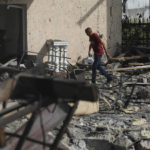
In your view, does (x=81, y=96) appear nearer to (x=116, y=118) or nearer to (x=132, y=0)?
(x=116, y=118)

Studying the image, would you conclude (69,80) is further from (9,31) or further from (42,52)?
(9,31)

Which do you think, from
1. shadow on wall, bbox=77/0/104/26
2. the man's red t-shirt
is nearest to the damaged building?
shadow on wall, bbox=77/0/104/26

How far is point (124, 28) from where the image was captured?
15.1 m

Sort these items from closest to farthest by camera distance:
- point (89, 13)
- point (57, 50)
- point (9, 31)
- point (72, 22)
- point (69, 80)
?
point (69, 80), point (57, 50), point (72, 22), point (89, 13), point (9, 31)

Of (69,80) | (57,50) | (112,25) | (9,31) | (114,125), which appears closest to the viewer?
(69,80)

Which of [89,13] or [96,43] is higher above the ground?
[89,13]

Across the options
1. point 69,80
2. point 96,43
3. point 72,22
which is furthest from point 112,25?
point 69,80

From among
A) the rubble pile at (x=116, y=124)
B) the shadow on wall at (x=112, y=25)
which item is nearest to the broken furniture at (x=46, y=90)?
the rubble pile at (x=116, y=124)

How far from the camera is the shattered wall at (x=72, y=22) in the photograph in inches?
426

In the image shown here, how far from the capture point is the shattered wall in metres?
10.8

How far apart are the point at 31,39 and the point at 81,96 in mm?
8541

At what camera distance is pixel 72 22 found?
12.3 metres

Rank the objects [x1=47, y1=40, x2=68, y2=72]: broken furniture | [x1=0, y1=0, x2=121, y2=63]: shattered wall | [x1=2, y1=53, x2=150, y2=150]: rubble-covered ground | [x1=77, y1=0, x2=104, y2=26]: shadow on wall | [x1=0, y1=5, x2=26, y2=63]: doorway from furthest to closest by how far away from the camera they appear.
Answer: [x1=77, y1=0, x2=104, y2=26]: shadow on wall < [x1=0, y1=5, x2=26, y2=63]: doorway < [x1=47, y1=40, x2=68, y2=72]: broken furniture < [x1=0, y1=0, x2=121, y2=63]: shattered wall < [x1=2, y1=53, x2=150, y2=150]: rubble-covered ground

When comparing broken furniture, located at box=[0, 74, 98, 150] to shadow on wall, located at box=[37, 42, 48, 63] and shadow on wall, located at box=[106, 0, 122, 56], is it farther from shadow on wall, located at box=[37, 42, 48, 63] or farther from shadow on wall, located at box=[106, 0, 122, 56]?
shadow on wall, located at box=[106, 0, 122, 56]
